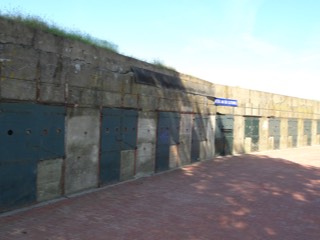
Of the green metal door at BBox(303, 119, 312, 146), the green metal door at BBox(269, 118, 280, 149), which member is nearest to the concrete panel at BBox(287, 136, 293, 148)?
the green metal door at BBox(269, 118, 280, 149)

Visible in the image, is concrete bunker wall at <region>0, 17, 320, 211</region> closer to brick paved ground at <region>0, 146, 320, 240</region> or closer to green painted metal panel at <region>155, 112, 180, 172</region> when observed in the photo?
green painted metal panel at <region>155, 112, 180, 172</region>

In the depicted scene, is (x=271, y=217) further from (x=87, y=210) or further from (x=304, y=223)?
(x=87, y=210)

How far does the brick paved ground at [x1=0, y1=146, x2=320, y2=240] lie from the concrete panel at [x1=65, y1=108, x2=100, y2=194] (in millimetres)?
411

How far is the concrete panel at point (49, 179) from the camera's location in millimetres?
8250

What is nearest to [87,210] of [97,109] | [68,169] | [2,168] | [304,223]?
[68,169]

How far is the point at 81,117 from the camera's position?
9.43m

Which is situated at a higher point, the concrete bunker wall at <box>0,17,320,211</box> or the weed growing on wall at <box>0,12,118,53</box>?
the weed growing on wall at <box>0,12,118,53</box>

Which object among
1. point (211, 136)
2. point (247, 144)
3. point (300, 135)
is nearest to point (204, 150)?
point (211, 136)

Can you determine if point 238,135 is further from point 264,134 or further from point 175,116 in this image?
point 175,116

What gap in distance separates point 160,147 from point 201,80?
4.38m

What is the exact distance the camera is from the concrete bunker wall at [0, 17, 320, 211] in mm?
7582

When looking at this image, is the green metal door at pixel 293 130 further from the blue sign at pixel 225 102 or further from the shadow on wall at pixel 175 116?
the shadow on wall at pixel 175 116

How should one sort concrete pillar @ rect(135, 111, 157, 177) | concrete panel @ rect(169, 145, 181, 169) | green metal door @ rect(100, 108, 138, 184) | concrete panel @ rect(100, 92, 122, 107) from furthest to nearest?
concrete panel @ rect(169, 145, 181, 169)
concrete pillar @ rect(135, 111, 157, 177)
green metal door @ rect(100, 108, 138, 184)
concrete panel @ rect(100, 92, 122, 107)

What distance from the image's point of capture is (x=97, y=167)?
33.0ft
